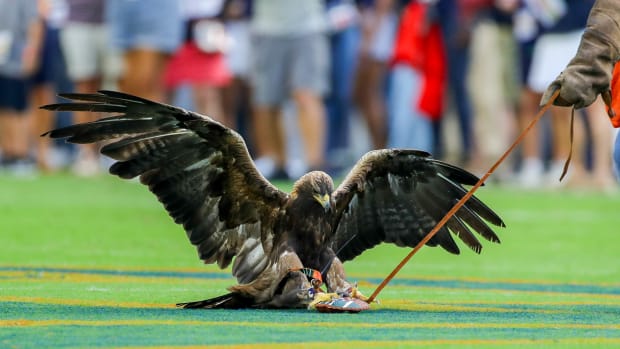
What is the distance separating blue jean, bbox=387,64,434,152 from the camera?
22.0m

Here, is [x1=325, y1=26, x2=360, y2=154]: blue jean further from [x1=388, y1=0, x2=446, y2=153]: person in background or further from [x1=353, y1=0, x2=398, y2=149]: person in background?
[x1=388, y1=0, x2=446, y2=153]: person in background

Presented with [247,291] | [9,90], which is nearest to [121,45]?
[9,90]

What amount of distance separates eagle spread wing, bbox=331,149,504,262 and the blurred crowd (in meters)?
9.22

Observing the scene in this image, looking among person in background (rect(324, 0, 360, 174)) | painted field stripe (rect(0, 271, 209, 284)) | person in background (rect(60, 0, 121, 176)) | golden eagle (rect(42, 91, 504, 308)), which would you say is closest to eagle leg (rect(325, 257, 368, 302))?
golden eagle (rect(42, 91, 504, 308))

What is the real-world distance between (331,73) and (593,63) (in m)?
13.9

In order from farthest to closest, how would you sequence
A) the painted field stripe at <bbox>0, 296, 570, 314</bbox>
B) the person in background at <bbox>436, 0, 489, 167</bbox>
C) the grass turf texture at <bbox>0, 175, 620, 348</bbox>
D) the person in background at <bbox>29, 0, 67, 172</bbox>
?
1. the person in background at <bbox>29, 0, 67, 172</bbox>
2. the person in background at <bbox>436, 0, 489, 167</bbox>
3. the painted field stripe at <bbox>0, 296, 570, 314</bbox>
4. the grass turf texture at <bbox>0, 175, 620, 348</bbox>

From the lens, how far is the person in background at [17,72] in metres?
21.6

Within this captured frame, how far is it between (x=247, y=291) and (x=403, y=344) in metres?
1.64

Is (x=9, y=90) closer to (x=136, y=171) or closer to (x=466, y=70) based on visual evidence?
(x=466, y=70)

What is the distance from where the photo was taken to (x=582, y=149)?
19.8m

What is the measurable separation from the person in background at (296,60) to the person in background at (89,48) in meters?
2.10

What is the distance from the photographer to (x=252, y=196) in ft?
29.9

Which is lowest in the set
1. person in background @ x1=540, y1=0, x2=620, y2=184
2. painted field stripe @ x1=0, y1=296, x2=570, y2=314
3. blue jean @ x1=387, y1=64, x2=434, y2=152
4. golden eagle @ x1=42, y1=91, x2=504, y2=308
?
blue jean @ x1=387, y1=64, x2=434, y2=152

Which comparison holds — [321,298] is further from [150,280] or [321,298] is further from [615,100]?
[150,280]
